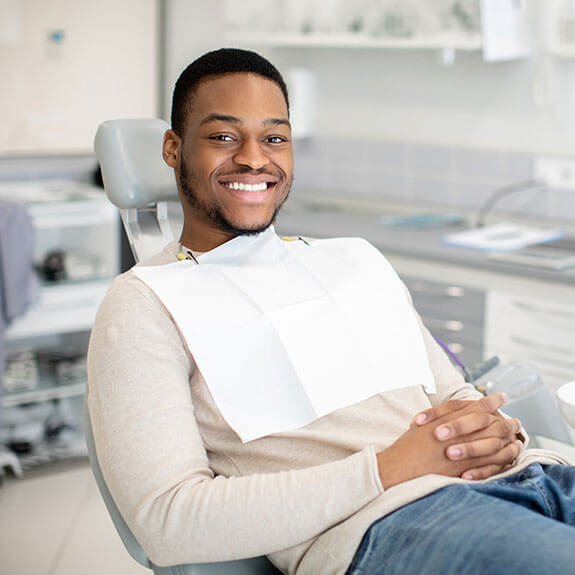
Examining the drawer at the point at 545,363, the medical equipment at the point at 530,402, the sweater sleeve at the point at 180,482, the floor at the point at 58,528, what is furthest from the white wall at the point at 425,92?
the sweater sleeve at the point at 180,482

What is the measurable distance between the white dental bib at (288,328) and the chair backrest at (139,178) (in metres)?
0.27

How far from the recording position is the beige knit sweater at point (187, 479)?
123cm

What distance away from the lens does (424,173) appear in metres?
3.67

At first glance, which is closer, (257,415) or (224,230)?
(257,415)

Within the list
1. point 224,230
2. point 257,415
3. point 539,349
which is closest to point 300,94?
point 539,349

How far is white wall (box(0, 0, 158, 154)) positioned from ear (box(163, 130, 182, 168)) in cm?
214

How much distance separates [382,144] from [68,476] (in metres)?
1.81

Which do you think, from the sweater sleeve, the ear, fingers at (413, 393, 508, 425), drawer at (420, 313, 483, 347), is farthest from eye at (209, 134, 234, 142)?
drawer at (420, 313, 483, 347)

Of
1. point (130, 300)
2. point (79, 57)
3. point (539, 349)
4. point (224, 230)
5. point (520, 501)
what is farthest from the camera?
point (79, 57)

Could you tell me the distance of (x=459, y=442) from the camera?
1.34 meters

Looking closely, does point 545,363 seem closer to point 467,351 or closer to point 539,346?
point 539,346

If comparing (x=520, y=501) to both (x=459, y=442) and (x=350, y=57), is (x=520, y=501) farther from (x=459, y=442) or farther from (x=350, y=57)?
(x=350, y=57)

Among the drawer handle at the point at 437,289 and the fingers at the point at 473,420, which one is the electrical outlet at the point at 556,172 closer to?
the drawer handle at the point at 437,289

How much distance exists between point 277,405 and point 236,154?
0.43m
